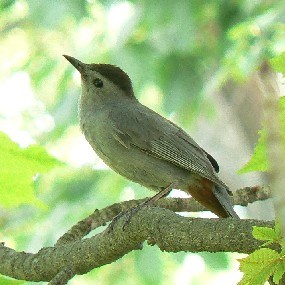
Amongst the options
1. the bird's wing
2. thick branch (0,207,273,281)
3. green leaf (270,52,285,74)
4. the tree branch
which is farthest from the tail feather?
green leaf (270,52,285,74)

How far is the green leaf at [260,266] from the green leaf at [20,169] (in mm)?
1156

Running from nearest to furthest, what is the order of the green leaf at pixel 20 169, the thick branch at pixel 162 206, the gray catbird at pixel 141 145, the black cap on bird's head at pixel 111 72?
1. the green leaf at pixel 20 169
2. the thick branch at pixel 162 206
3. the gray catbird at pixel 141 145
4. the black cap on bird's head at pixel 111 72

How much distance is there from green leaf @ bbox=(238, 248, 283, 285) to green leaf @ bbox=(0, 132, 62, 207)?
1.16 metres

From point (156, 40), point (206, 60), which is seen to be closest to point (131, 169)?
point (156, 40)

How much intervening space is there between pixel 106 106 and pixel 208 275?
18.6 ft

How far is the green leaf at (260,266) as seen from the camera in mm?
1636

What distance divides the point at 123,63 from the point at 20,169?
4043 mm

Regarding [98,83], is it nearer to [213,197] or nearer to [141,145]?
[141,145]

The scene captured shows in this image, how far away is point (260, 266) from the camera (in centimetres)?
165

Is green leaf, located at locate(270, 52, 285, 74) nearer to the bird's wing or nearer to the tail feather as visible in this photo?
the tail feather

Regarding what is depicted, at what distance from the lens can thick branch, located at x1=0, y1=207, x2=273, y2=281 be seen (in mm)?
2088

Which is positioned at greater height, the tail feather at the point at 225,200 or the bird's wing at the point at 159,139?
the bird's wing at the point at 159,139

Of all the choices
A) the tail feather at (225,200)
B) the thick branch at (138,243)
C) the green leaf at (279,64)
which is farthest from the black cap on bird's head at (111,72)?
the green leaf at (279,64)

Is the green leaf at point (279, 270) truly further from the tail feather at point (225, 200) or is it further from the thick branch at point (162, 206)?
the tail feather at point (225, 200)
